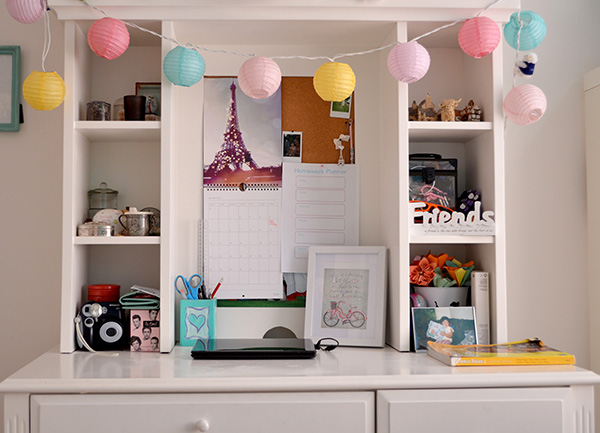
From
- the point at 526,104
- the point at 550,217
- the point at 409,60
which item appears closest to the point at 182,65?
the point at 409,60

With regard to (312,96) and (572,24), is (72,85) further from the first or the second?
(572,24)

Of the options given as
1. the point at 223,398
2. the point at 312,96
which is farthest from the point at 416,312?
the point at 312,96

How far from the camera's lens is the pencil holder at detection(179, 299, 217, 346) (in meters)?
1.95

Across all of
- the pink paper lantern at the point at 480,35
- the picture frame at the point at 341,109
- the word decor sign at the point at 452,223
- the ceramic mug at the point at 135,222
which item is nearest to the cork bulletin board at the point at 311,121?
the picture frame at the point at 341,109

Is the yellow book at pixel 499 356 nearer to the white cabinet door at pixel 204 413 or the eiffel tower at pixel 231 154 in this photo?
the white cabinet door at pixel 204 413

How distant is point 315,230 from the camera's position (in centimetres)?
210

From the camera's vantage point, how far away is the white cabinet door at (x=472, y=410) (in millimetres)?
1525

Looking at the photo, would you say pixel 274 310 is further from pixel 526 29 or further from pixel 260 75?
pixel 526 29

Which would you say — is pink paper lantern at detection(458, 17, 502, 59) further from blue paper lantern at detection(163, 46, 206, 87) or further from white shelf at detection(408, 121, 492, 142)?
blue paper lantern at detection(163, 46, 206, 87)

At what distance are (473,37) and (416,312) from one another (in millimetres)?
842

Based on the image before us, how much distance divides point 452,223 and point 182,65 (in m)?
0.95

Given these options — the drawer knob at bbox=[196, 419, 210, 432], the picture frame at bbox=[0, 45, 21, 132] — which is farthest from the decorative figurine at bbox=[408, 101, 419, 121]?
the picture frame at bbox=[0, 45, 21, 132]

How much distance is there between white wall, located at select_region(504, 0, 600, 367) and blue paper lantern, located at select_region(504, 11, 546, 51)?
41 cm

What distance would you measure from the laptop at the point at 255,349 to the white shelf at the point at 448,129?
2.46 ft
